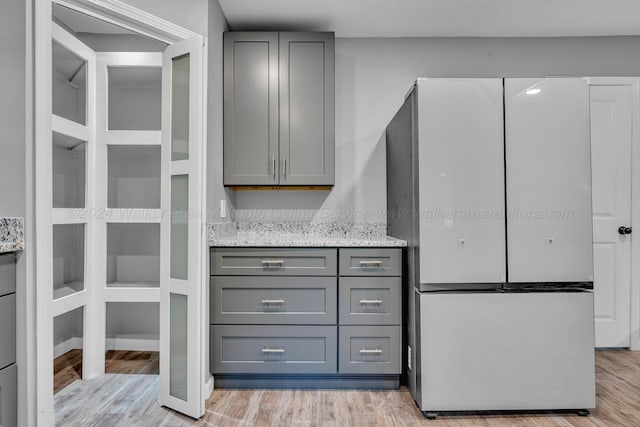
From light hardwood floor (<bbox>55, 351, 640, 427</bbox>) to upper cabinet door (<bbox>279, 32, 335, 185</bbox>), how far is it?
144cm

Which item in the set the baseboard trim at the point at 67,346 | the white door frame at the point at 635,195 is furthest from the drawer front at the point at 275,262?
the white door frame at the point at 635,195

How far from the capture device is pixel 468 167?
210 cm

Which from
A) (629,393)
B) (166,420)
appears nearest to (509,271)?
(629,393)

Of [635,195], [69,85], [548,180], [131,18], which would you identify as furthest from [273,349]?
[635,195]

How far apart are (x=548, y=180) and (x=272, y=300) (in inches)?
69.1

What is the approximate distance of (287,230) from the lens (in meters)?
3.09

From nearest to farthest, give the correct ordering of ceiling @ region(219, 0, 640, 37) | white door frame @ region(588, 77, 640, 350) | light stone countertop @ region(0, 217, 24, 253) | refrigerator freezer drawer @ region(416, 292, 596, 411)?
light stone countertop @ region(0, 217, 24, 253), refrigerator freezer drawer @ region(416, 292, 596, 411), ceiling @ region(219, 0, 640, 37), white door frame @ region(588, 77, 640, 350)

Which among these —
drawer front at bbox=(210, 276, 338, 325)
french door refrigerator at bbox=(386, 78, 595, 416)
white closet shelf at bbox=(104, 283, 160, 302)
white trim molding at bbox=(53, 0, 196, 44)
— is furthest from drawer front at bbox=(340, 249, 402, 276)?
white trim molding at bbox=(53, 0, 196, 44)

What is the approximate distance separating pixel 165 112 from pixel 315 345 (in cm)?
167

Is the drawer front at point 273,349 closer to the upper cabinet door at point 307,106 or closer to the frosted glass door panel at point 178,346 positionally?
the frosted glass door panel at point 178,346

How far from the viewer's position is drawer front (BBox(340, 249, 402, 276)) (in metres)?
2.39

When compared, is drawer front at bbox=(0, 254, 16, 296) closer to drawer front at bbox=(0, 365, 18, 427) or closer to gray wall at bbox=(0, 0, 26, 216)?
gray wall at bbox=(0, 0, 26, 216)

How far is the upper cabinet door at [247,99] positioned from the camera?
2727mm

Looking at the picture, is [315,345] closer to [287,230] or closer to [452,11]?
[287,230]
